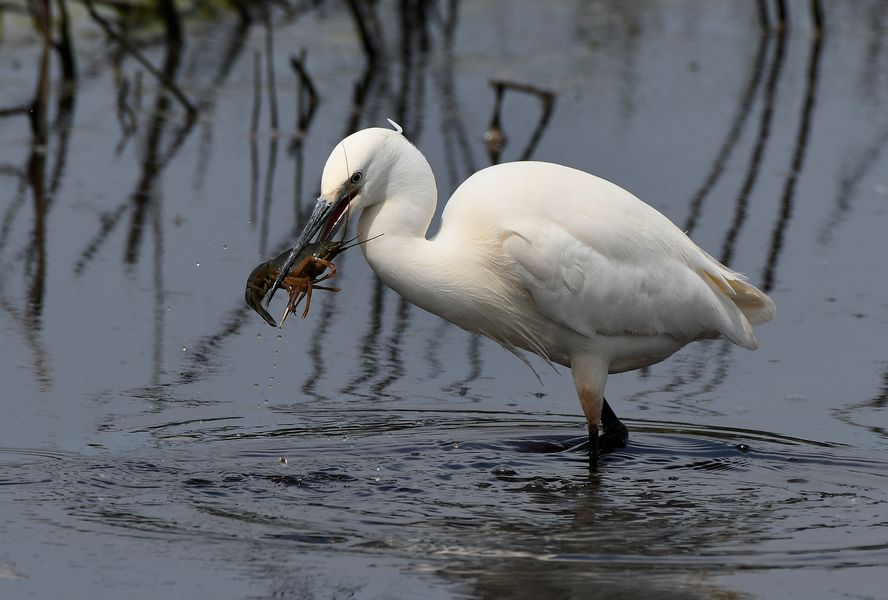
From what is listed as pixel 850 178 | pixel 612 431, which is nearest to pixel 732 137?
pixel 850 178

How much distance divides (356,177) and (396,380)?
1.34m

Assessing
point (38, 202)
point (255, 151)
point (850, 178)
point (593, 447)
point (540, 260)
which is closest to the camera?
point (540, 260)

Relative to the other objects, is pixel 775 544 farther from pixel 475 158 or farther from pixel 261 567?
pixel 475 158

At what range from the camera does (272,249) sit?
7.62 metres

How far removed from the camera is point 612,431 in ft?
18.2

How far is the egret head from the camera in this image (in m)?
4.94

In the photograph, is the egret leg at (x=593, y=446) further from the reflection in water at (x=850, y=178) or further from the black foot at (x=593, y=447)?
the reflection in water at (x=850, y=178)

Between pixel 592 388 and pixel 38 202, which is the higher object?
pixel 38 202

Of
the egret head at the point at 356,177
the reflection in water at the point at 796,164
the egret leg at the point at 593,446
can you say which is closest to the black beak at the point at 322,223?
the egret head at the point at 356,177

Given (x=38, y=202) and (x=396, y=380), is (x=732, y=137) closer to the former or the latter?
(x=38, y=202)

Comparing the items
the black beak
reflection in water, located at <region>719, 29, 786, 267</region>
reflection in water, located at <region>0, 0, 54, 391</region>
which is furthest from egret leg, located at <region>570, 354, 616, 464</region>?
reflection in water, located at <region>719, 29, 786, 267</region>

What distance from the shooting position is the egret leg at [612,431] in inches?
218

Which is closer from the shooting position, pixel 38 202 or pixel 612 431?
pixel 612 431

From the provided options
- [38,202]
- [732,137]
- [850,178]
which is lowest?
[38,202]
